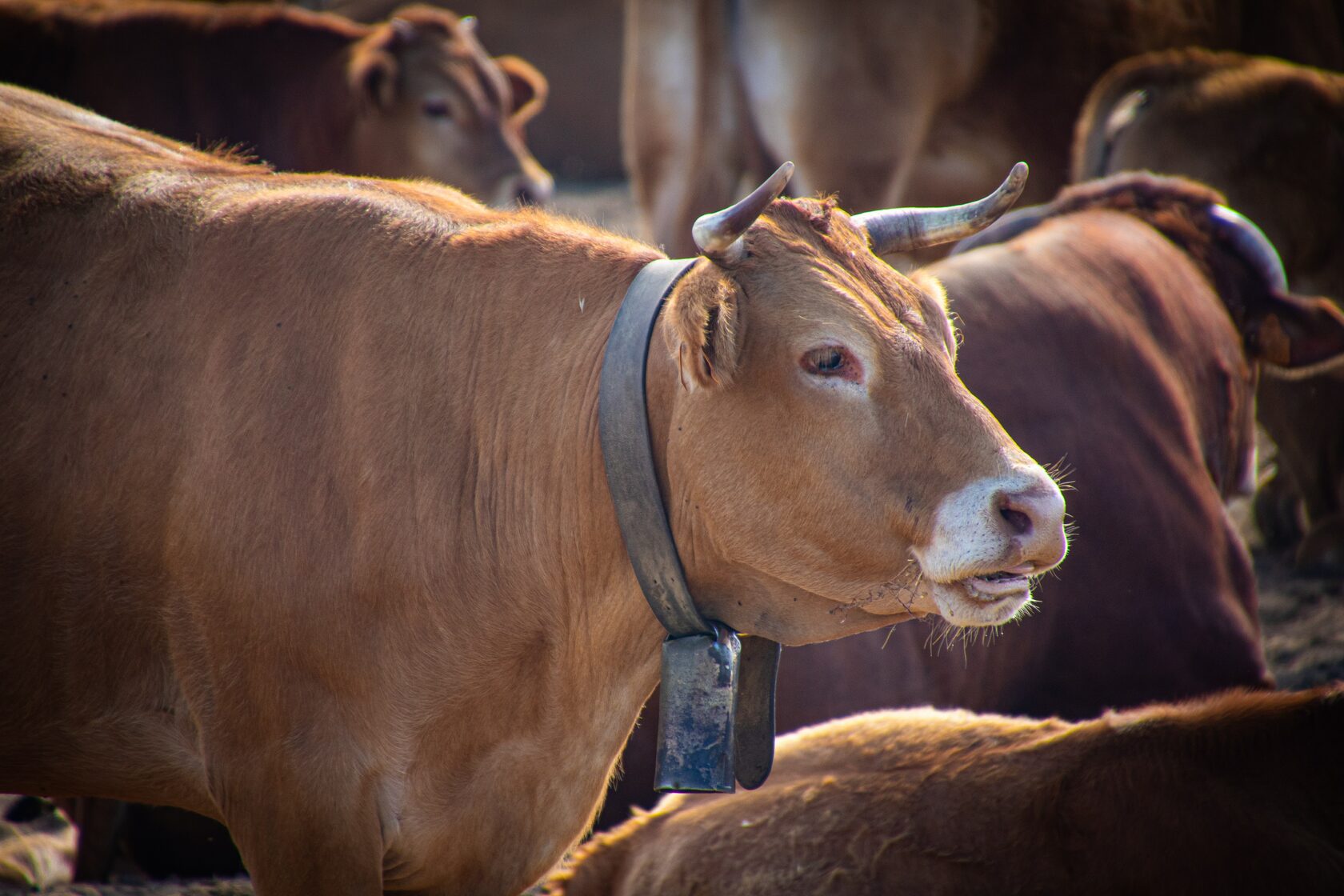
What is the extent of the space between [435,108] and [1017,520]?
214 inches

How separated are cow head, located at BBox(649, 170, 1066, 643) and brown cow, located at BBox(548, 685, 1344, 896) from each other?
20.7 inches

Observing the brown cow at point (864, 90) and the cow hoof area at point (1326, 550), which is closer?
the cow hoof area at point (1326, 550)

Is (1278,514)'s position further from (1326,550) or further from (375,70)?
(375,70)

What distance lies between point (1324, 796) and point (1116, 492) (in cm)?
161

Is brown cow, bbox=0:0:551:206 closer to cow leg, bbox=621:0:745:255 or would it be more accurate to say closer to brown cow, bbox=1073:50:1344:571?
cow leg, bbox=621:0:745:255

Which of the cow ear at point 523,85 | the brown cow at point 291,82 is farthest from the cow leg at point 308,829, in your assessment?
the cow ear at point 523,85

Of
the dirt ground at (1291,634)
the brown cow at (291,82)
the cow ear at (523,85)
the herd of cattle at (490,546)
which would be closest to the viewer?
the herd of cattle at (490,546)

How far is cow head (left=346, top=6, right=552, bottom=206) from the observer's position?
654cm

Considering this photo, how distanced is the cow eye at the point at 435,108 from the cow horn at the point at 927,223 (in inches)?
187

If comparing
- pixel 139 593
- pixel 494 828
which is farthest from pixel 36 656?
pixel 494 828

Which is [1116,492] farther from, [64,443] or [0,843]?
[0,843]

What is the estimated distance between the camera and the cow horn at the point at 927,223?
242 cm

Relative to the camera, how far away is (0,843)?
3.83m

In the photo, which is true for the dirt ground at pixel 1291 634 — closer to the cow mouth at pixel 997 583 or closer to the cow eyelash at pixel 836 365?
the cow eyelash at pixel 836 365
